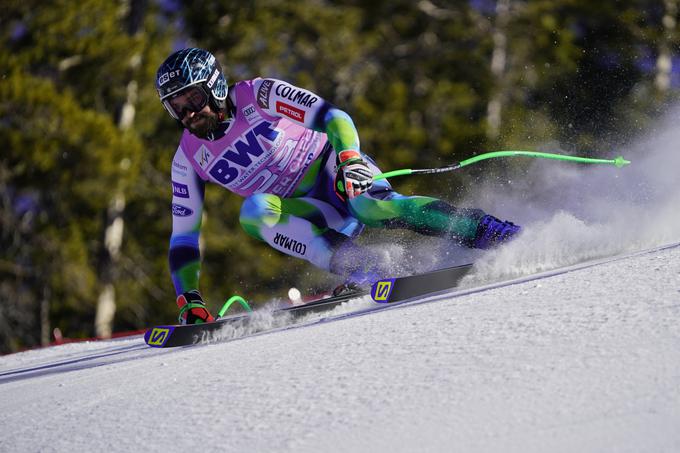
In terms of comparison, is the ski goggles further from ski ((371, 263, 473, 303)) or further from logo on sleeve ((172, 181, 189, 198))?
ski ((371, 263, 473, 303))

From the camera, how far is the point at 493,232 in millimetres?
4297

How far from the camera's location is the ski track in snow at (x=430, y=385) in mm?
2096

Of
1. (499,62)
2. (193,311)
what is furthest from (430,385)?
(499,62)

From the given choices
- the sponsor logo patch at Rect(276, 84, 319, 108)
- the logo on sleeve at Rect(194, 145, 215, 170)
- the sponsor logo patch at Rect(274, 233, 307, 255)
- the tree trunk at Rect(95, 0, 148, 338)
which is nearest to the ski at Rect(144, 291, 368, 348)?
the sponsor logo patch at Rect(274, 233, 307, 255)

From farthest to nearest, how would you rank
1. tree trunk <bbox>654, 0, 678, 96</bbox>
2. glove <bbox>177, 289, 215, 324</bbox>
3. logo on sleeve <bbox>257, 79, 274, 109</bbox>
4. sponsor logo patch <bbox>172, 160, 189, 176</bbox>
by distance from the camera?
tree trunk <bbox>654, 0, 678, 96</bbox>, sponsor logo patch <bbox>172, 160, 189, 176</bbox>, glove <bbox>177, 289, 215, 324</bbox>, logo on sleeve <bbox>257, 79, 274, 109</bbox>

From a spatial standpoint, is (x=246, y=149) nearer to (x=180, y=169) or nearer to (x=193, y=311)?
(x=180, y=169)

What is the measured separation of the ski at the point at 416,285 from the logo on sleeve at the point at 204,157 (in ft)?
3.86

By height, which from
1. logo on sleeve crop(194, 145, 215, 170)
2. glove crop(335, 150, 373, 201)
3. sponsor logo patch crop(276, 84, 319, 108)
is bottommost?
logo on sleeve crop(194, 145, 215, 170)

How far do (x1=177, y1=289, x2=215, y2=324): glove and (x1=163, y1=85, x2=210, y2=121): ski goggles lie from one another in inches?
38.0

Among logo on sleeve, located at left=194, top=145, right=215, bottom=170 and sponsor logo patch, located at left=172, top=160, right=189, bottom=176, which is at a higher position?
logo on sleeve, located at left=194, top=145, right=215, bottom=170

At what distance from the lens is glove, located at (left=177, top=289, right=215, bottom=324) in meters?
4.71

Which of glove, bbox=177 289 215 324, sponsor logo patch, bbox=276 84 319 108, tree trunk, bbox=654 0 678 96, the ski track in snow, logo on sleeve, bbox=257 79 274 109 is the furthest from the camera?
tree trunk, bbox=654 0 678 96

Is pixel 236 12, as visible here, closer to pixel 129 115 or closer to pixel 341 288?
pixel 129 115

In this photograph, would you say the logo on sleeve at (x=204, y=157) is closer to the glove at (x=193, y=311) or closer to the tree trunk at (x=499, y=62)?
the glove at (x=193, y=311)
